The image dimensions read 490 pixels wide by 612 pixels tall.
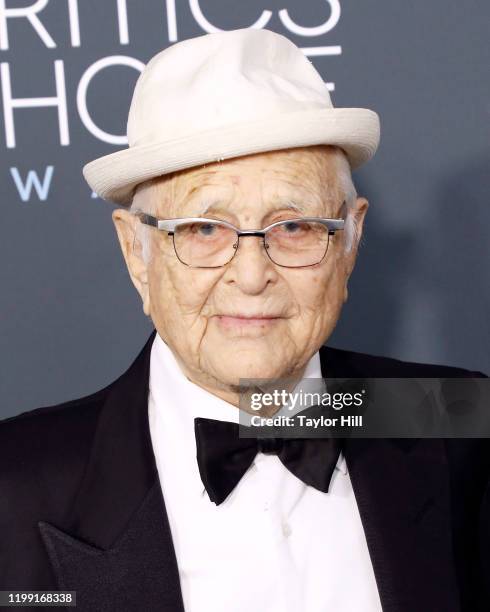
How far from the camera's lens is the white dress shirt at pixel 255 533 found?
1.67 meters

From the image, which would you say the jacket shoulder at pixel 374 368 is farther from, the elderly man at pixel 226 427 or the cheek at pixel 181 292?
the cheek at pixel 181 292

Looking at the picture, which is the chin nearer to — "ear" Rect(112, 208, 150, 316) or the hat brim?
"ear" Rect(112, 208, 150, 316)

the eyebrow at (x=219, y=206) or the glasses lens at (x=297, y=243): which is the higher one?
the eyebrow at (x=219, y=206)

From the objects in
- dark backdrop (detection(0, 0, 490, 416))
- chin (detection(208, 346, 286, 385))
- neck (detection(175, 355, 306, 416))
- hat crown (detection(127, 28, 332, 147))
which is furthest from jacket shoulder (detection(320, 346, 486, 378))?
hat crown (detection(127, 28, 332, 147))

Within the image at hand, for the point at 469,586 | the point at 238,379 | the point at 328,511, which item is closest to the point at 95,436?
the point at 238,379

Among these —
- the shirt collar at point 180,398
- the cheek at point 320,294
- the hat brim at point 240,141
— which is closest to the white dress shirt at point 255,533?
the shirt collar at point 180,398

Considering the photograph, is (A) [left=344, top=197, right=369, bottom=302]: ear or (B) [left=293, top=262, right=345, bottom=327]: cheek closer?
(B) [left=293, top=262, right=345, bottom=327]: cheek

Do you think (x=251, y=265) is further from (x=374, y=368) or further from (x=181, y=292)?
(x=374, y=368)

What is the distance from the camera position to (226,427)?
1.71 metres

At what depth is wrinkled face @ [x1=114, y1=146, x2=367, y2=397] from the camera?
165 centimetres

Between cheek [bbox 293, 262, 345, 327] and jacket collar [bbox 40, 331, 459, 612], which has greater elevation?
cheek [bbox 293, 262, 345, 327]

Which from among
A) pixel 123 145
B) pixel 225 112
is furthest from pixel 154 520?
pixel 123 145

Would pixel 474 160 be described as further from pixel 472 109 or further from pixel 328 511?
pixel 328 511

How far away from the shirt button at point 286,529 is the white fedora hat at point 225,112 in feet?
1.92
